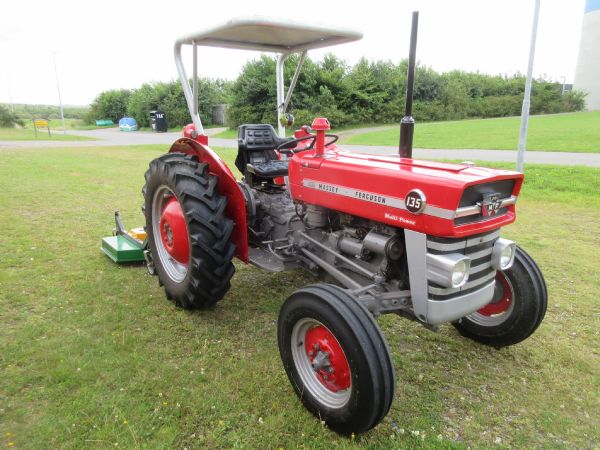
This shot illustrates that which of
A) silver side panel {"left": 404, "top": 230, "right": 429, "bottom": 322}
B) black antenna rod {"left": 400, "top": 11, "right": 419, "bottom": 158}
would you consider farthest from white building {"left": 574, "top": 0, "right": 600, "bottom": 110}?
silver side panel {"left": 404, "top": 230, "right": 429, "bottom": 322}

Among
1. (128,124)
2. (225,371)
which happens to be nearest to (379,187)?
(225,371)

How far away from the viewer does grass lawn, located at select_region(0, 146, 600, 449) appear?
2.25 metres

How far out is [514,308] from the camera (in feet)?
9.45

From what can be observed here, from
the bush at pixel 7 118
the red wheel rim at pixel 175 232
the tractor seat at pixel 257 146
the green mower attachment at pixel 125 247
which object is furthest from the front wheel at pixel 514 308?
the bush at pixel 7 118

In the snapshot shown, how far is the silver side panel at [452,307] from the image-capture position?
7.59 ft

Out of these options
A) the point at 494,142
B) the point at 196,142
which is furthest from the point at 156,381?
the point at 494,142

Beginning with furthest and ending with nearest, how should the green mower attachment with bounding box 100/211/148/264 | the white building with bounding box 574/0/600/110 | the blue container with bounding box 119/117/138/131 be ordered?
the white building with bounding box 574/0/600/110
the blue container with bounding box 119/117/138/131
the green mower attachment with bounding box 100/211/148/264

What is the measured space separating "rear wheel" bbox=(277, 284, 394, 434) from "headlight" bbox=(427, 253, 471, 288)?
42cm

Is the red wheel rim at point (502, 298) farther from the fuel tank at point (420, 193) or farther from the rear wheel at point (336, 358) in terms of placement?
the rear wheel at point (336, 358)

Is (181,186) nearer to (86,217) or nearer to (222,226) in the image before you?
(222,226)

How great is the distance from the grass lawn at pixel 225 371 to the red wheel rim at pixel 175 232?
1.46ft

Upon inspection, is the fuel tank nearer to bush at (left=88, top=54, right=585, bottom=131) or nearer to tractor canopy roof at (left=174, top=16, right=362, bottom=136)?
tractor canopy roof at (left=174, top=16, right=362, bottom=136)

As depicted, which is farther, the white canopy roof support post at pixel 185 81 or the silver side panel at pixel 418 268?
the white canopy roof support post at pixel 185 81

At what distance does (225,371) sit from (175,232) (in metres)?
1.17
